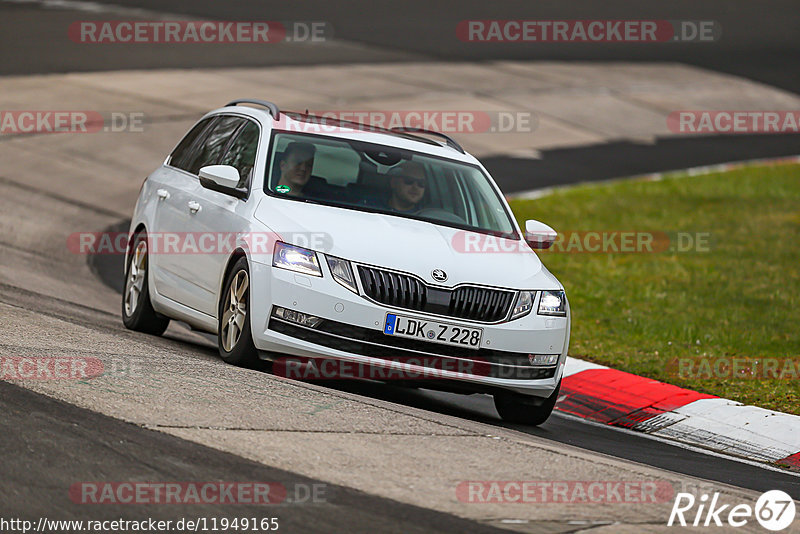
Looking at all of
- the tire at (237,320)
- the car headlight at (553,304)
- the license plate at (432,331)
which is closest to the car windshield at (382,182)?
the tire at (237,320)

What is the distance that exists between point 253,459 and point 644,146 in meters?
20.4

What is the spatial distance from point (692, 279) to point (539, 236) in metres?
5.73

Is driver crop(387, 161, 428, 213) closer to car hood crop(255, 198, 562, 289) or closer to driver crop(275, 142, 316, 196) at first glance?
car hood crop(255, 198, 562, 289)

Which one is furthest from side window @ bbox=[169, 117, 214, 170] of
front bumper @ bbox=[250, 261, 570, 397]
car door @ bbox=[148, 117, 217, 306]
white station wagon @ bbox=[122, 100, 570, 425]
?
front bumper @ bbox=[250, 261, 570, 397]

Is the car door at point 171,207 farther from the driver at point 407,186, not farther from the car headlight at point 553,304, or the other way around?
the car headlight at point 553,304

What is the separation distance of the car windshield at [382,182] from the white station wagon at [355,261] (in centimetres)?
1

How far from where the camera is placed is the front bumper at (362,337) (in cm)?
788

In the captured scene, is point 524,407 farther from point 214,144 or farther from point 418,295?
point 214,144

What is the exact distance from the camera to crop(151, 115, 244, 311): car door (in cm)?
926

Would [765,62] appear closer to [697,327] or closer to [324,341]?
[697,327]

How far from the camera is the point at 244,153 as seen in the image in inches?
368

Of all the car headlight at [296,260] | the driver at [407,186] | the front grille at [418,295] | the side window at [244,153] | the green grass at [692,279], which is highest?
the side window at [244,153]

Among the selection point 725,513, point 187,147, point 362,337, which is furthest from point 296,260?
point 725,513

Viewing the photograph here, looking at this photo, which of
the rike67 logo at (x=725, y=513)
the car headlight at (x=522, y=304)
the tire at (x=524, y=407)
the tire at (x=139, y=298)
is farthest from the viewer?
the tire at (x=139, y=298)
